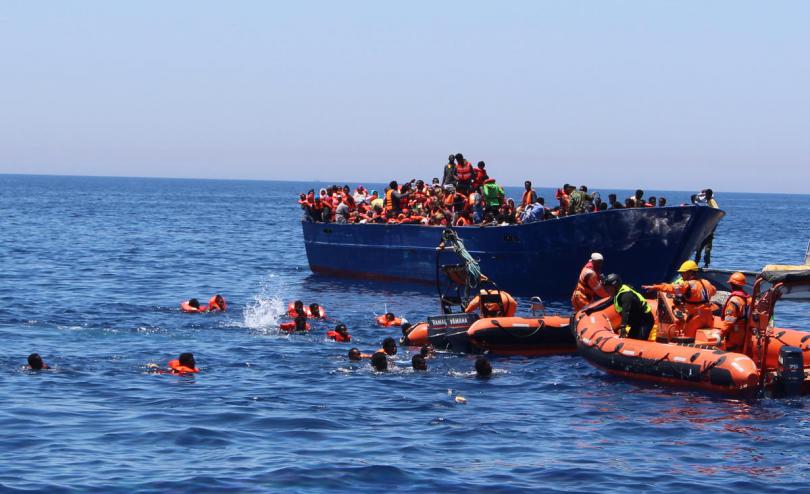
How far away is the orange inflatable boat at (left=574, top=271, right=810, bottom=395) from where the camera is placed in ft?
58.4

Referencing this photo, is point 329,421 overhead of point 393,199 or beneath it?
beneath

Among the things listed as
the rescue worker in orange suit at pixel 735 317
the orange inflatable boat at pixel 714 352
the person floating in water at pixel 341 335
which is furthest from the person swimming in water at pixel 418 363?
the rescue worker in orange suit at pixel 735 317

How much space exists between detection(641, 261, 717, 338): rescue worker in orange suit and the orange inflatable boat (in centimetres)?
11

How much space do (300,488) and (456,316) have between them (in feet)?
32.4

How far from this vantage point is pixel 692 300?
784 inches

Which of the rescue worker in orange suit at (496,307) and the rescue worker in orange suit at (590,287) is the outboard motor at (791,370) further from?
the rescue worker in orange suit at (496,307)

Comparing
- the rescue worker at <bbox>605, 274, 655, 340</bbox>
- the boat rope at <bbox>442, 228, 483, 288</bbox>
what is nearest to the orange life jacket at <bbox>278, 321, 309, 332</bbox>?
the boat rope at <bbox>442, 228, 483, 288</bbox>

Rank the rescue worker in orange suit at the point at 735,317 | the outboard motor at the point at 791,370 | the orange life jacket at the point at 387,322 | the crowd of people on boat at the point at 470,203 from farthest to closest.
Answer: the crowd of people on boat at the point at 470,203 → the orange life jacket at the point at 387,322 → the rescue worker in orange suit at the point at 735,317 → the outboard motor at the point at 791,370

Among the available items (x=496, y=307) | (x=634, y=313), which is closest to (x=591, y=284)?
(x=496, y=307)

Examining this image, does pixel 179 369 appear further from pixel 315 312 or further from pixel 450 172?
pixel 450 172

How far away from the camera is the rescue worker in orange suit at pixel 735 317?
18.5m

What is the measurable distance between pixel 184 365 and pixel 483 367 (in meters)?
5.33

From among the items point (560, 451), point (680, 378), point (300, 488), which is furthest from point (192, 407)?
point (680, 378)

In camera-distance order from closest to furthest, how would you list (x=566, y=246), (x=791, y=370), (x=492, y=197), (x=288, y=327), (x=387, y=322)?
(x=791, y=370) < (x=288, y=327) < (x=387, y=322) < (x=566, y=246) < (x=492, y=197)
